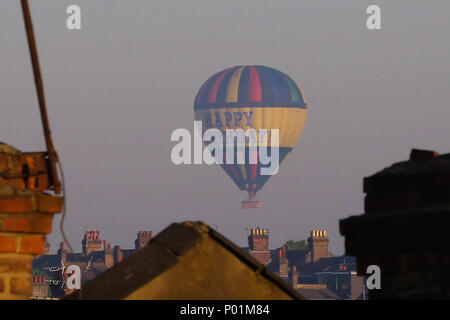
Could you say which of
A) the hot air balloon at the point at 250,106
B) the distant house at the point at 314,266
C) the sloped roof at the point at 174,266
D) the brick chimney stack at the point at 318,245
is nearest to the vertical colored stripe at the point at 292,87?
the hot air balloon at the point at 250,106

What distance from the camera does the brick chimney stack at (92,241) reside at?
139 metres

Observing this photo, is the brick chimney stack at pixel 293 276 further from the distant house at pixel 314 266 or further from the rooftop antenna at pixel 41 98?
the rooftop antenna at pixel 41 98

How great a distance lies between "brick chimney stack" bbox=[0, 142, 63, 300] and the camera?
7.73 m

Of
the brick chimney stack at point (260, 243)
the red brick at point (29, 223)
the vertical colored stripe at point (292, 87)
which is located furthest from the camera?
the brick chimney stack at point (260, 243)

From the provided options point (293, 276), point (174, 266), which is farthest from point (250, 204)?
point (174, 266)

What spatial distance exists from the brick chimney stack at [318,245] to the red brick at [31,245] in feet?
411

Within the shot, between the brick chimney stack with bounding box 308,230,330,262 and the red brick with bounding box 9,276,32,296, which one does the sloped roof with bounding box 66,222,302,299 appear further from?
the brick chimney stack with bounding box 308,230,330,262

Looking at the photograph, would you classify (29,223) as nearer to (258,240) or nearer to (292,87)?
(292,87)

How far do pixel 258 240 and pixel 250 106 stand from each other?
27.6 m

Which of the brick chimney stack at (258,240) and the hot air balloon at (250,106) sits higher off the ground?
the hot air balloon at (250,106)

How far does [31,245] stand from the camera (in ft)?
25.7
